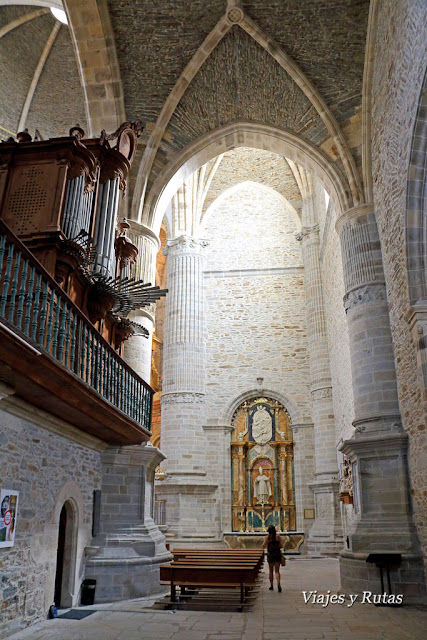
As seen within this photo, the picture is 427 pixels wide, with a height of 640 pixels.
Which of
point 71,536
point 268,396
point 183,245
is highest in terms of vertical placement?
point 183,245

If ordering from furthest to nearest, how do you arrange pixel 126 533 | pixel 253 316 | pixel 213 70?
pixel 253 316, pixel 213 70, pixel 126 533

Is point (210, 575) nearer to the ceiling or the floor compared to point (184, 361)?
nearer to the floor

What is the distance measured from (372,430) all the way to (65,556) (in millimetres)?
5603

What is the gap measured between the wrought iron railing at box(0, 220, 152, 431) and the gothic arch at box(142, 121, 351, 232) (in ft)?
18.2

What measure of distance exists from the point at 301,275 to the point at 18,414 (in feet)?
52.5

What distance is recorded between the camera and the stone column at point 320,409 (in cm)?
1659

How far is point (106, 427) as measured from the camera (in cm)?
833

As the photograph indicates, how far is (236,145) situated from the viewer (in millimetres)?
14320

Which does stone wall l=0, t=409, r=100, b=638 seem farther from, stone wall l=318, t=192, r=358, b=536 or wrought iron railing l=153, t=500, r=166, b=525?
wrought iron railing l=153, t=500, r=166, b=525

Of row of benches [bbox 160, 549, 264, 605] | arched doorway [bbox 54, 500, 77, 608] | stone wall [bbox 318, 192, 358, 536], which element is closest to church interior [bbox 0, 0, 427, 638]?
arched doorway [bbox 54, 500, 77, 608]

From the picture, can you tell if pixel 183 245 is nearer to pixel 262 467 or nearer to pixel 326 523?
pixel 262 467

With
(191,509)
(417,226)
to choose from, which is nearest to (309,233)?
(191,509)

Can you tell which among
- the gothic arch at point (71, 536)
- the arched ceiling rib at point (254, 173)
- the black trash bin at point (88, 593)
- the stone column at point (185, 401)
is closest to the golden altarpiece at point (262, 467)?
the stone column at point (185, 401)

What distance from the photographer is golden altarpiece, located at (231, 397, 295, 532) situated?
18000mm
